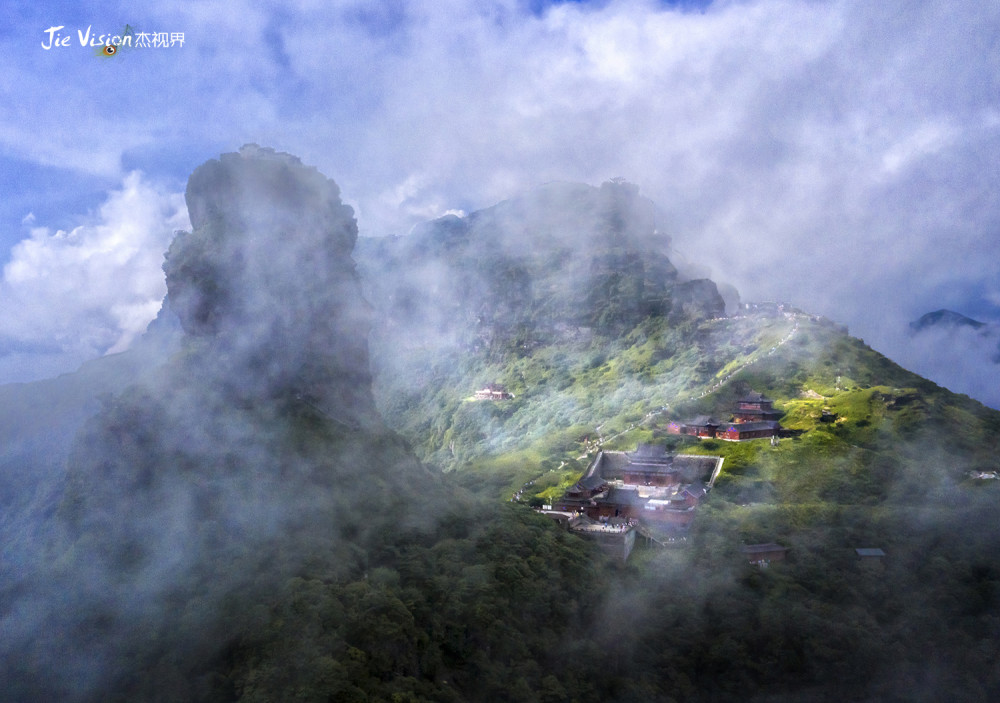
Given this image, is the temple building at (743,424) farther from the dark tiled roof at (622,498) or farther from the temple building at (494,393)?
the temple building at (494,393)

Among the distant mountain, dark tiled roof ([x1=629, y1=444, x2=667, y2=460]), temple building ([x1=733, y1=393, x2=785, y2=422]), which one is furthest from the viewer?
temple building ([x1=733, y1=393, x2=785, y2=422])

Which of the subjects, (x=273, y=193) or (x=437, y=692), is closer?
(x=437, y=692)

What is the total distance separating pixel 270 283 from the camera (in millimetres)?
36375

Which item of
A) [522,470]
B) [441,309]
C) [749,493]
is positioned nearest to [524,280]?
[441,309]

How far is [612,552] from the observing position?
1553 inches

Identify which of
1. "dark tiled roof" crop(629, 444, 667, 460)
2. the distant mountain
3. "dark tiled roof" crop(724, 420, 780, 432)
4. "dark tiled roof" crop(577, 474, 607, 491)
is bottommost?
the distant mountain

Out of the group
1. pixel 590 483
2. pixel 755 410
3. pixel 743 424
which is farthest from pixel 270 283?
pixel 755 410

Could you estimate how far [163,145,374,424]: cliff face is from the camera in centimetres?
3528

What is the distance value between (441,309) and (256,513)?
124929 millimetres

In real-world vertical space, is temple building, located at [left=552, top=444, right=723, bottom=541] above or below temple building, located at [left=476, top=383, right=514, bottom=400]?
below

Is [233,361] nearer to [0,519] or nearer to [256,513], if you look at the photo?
[256,513]

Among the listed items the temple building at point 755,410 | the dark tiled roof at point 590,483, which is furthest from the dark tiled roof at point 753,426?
the dark tiled roof at point 590,483

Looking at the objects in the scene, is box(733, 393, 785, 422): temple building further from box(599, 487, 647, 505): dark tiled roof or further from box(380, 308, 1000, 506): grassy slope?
box(599, 487, 647, 505): dark tiled roof

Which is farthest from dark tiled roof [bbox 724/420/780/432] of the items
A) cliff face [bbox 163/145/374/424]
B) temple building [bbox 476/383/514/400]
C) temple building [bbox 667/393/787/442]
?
temple building [bbox 476/383/514/400]
